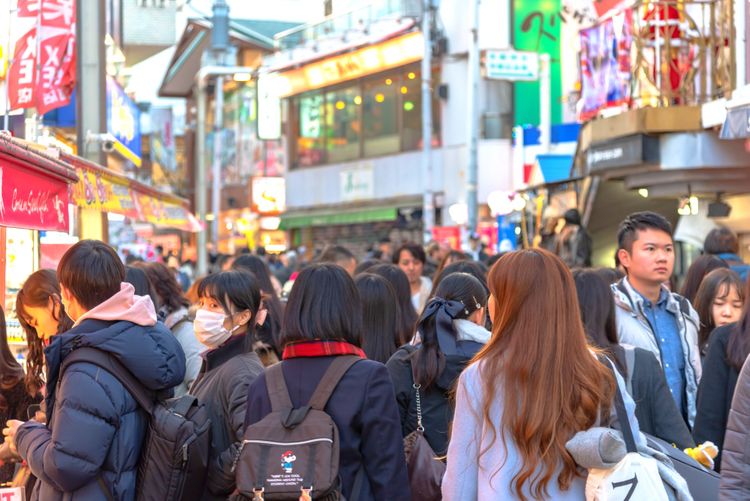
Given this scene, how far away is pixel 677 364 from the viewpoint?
678 centimetres

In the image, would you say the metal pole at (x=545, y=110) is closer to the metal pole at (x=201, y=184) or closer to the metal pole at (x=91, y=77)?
the metal pole at (x=201, y=184)

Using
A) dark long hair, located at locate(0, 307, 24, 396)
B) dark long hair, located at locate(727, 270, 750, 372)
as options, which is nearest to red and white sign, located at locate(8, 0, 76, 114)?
dark long hair, located at locate(0, 307, 24, 396)

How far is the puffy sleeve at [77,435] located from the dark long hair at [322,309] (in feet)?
2.44

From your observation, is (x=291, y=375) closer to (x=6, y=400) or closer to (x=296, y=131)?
(x=6, y=400)

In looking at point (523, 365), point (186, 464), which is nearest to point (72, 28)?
point (186, 464)

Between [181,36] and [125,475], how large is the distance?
166ft

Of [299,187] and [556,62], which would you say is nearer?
[556,62]

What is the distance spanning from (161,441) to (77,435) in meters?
0.37

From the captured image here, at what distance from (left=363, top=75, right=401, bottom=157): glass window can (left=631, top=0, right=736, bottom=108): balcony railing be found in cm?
2047

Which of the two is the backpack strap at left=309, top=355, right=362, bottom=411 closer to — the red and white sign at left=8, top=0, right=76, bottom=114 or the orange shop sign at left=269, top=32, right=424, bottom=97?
the red and white sign at left=8, top=0, right=76, bottom=114

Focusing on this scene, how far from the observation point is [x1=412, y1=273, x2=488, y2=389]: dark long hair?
18.8ft

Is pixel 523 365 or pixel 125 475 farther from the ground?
pixel 523 365

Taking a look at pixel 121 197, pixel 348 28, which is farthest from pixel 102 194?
pixel 348 28

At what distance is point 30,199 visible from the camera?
673cm
